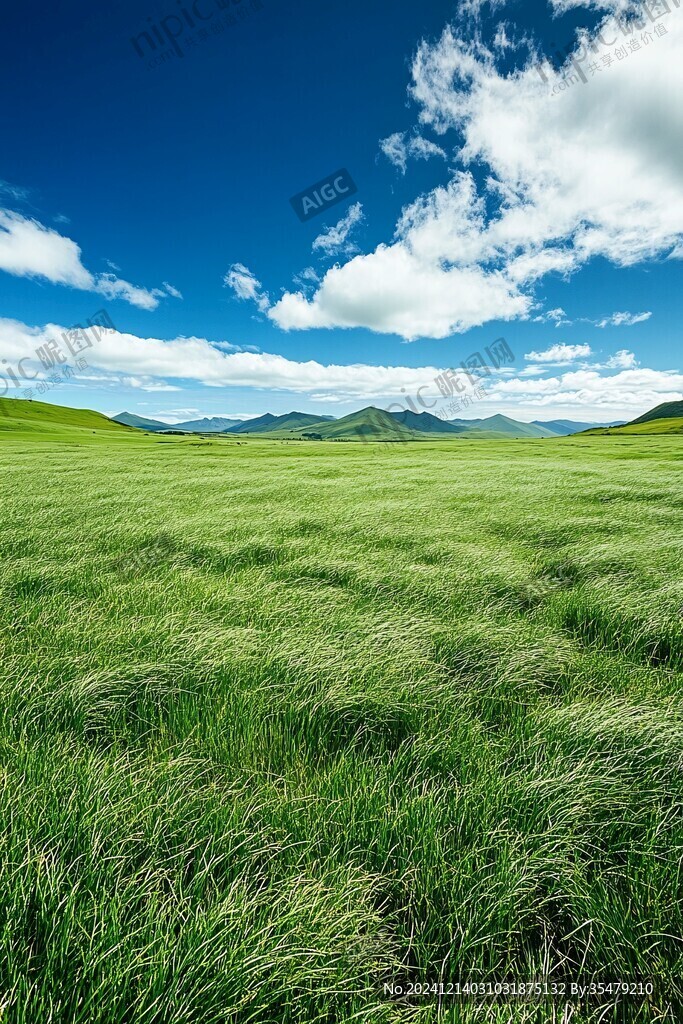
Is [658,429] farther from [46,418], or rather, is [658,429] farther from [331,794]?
[46,418]

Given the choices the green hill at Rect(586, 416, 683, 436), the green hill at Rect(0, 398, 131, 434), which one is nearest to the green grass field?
the green hill at Rect(0, 398, 131, 434)

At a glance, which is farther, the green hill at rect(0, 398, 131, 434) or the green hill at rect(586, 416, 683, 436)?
the green hill at rect(586, 416, 683, 436)

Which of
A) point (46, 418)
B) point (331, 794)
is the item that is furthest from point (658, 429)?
point (46, 418)

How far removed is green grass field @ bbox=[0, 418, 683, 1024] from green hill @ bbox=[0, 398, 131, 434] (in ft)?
377

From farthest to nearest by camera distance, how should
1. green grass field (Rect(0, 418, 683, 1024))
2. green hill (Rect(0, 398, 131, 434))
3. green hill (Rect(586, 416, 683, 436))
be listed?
green hill (Rect(586, 416, 683, 436))
green hill (Rect(0, 398, 131, 434))
green grass field (Rect(0, 418, 683, 1024))

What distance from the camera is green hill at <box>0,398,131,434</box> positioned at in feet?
331

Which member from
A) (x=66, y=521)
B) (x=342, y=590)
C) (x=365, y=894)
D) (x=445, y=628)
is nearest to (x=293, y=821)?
(x=365, y=894)

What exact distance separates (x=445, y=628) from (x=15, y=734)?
11.4ft

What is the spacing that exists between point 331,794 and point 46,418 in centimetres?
18427

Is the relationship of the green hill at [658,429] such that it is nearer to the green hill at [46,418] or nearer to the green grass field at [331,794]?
the green grass field at [331,794]

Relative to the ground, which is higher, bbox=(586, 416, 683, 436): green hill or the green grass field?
bbox=(586, 416, 683, 436): green hill

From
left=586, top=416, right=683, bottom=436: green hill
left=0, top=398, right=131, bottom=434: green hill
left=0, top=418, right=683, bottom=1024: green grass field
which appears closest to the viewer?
left=0, top=418, right=683, bottom=1024: green grass field

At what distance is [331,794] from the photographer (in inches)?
89.0

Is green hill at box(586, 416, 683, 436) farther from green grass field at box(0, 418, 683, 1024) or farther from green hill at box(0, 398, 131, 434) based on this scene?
green hill at box(0, 398, 131, 434)
